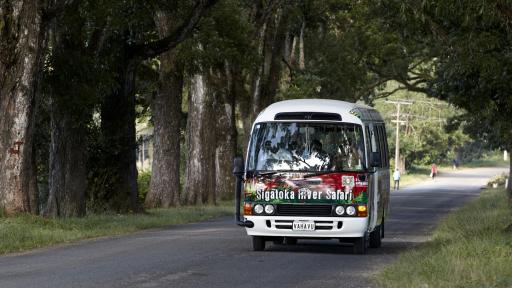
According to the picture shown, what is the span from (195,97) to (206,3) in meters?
13.3

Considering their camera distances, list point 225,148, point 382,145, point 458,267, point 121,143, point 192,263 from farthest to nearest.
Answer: point 225,148, point 121,143, point 382,145, point 192,263, point 458,267

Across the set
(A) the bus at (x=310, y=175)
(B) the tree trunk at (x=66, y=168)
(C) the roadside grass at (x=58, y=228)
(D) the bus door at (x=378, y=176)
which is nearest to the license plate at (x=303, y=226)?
(A) the bus at (x=310, y=175)

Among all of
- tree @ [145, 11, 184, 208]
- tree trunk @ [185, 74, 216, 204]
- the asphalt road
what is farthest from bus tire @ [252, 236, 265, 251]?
tree trunk @ [185, 74, 216, 204]

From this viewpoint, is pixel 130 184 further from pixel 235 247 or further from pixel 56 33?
pixel 235 247

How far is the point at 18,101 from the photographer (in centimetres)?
2181

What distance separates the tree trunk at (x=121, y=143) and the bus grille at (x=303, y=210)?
12268mm

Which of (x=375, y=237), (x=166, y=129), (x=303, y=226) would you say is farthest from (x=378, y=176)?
(x=166, y=129)

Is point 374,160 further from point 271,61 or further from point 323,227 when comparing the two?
point 271,61

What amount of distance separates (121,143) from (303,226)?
43.7 feet

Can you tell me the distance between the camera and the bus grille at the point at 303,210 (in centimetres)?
1788

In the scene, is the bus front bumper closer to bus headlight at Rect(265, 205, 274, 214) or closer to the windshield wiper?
bus headlight at Rect(265, 205, 274, 214)

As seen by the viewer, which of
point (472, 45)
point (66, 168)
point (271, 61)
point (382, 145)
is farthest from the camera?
point (271, 61)

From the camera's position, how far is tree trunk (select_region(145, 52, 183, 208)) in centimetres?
3556

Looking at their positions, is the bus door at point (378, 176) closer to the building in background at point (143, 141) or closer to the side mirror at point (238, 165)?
the side mirror at point (238, 165)
